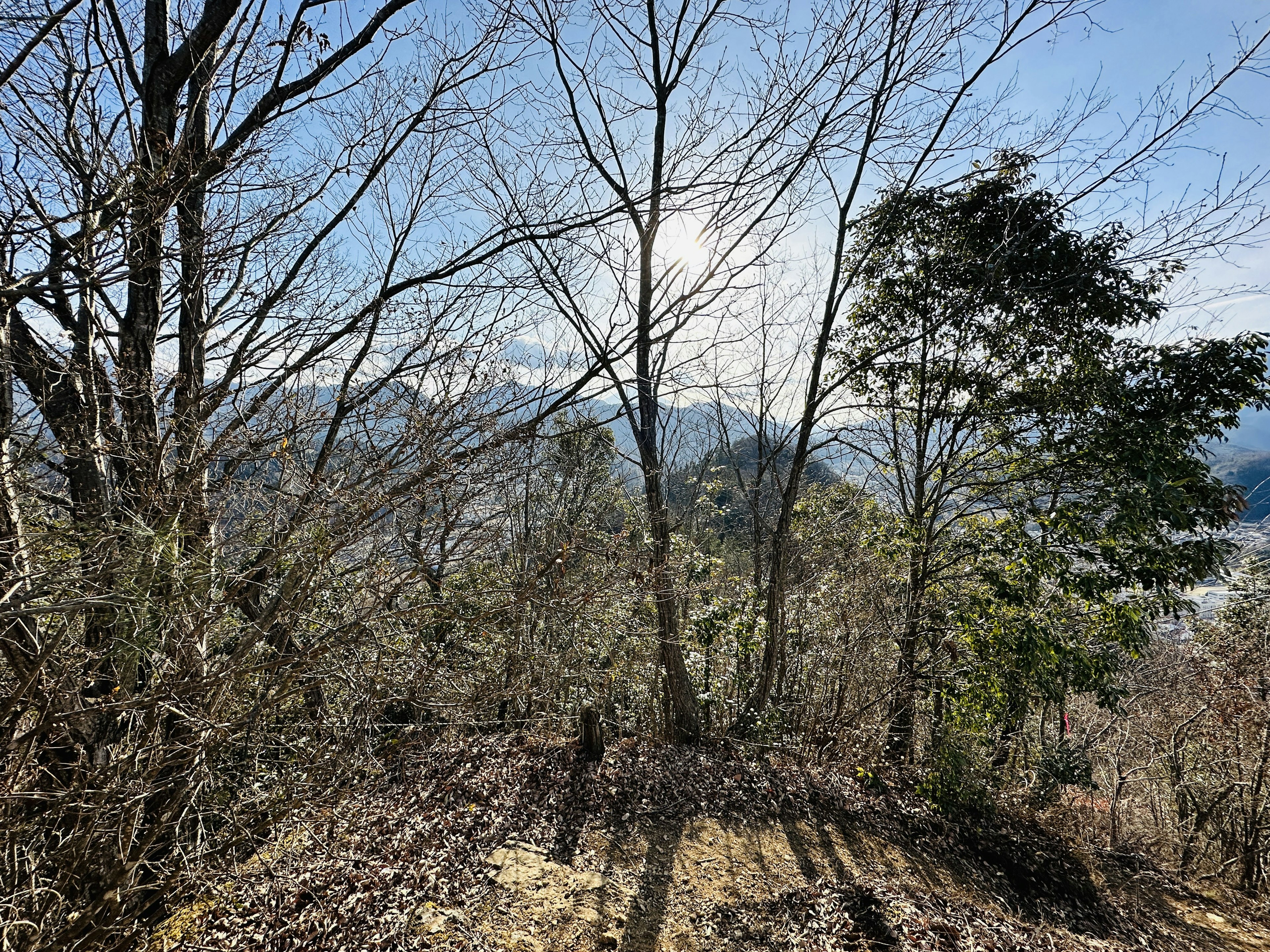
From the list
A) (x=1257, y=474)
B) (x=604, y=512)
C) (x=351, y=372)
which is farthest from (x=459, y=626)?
(x=1257, y=474)

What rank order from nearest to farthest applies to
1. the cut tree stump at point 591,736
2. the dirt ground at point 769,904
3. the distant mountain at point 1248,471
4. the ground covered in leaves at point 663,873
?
the ground covered in leaves at point 663,873 < the dirt ground at point 769,904 < the distant mountain at point 1248,471 < the cut tree stump at point 591,736

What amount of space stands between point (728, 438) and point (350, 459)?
17.5ft

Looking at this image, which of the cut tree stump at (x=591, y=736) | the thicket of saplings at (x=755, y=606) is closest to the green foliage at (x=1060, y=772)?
the thicket of saplings at (x=755, y=606)

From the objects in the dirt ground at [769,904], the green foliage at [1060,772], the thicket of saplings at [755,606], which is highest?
the thicket of saplings at [755,606]

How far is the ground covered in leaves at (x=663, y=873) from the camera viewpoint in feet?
10.2

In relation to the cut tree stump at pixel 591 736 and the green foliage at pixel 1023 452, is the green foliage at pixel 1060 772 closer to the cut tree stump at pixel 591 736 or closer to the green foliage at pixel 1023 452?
the green foliage at pixel 1023 452

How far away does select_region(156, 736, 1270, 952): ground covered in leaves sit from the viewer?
311 centimetres

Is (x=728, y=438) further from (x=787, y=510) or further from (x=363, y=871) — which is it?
(x=363, y=871)

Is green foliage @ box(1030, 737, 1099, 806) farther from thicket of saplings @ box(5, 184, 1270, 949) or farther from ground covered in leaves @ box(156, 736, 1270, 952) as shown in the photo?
ground covered in leaves @ box(156, 736, 1270, 952)

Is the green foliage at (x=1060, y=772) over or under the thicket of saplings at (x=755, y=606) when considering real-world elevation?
under

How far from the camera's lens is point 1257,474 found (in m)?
71.2

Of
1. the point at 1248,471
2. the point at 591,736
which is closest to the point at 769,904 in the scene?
the point at 591,736

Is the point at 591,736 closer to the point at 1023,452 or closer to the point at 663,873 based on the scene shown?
the point at 663,873

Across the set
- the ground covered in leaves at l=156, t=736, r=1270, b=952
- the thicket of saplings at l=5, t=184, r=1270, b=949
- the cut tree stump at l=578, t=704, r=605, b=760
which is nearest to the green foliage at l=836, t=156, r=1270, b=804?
the thicket of saplings at l=5, t=184, r=1270, b=949
